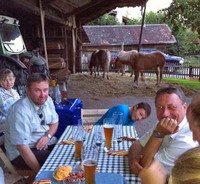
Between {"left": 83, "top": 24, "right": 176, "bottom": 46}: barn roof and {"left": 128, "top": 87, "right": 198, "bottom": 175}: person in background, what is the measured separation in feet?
89.1

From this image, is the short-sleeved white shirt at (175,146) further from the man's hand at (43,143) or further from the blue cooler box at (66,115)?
the blue cooler box at (66,115)

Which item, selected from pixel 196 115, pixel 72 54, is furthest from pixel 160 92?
pixel 72 54

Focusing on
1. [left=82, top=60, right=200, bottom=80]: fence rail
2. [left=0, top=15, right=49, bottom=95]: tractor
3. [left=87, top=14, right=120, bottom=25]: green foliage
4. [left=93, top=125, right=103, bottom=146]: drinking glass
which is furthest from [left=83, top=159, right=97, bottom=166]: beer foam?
[left=87, top=14, right=120, bottom=25]: green foliage

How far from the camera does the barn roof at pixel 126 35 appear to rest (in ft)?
97.0

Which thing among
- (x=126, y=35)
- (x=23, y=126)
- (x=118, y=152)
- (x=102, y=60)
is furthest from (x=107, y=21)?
(x=118, y=152)

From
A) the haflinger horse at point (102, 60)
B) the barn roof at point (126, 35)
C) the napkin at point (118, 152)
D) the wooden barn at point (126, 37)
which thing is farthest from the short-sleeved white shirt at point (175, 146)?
the barn roof at point (126, 35)

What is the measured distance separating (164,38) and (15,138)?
95.3 ft

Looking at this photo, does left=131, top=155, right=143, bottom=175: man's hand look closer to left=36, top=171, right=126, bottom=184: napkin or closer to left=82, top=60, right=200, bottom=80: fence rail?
left=36, top=171, right=126, bottom=184: napkin

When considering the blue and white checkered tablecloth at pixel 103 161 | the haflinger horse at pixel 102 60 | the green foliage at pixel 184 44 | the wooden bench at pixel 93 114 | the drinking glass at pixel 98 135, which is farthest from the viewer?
the green foliage at pixel 184 44

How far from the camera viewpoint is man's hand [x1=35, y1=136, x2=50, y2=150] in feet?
9.57

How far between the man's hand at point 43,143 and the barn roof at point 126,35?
86.8 ft

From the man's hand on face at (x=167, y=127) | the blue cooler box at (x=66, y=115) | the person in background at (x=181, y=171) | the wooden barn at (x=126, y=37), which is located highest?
the wooden barn at (x=126, y=37)

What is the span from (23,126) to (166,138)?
1310mm

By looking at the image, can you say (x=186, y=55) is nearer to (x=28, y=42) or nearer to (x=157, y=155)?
(x=28, y=42)
